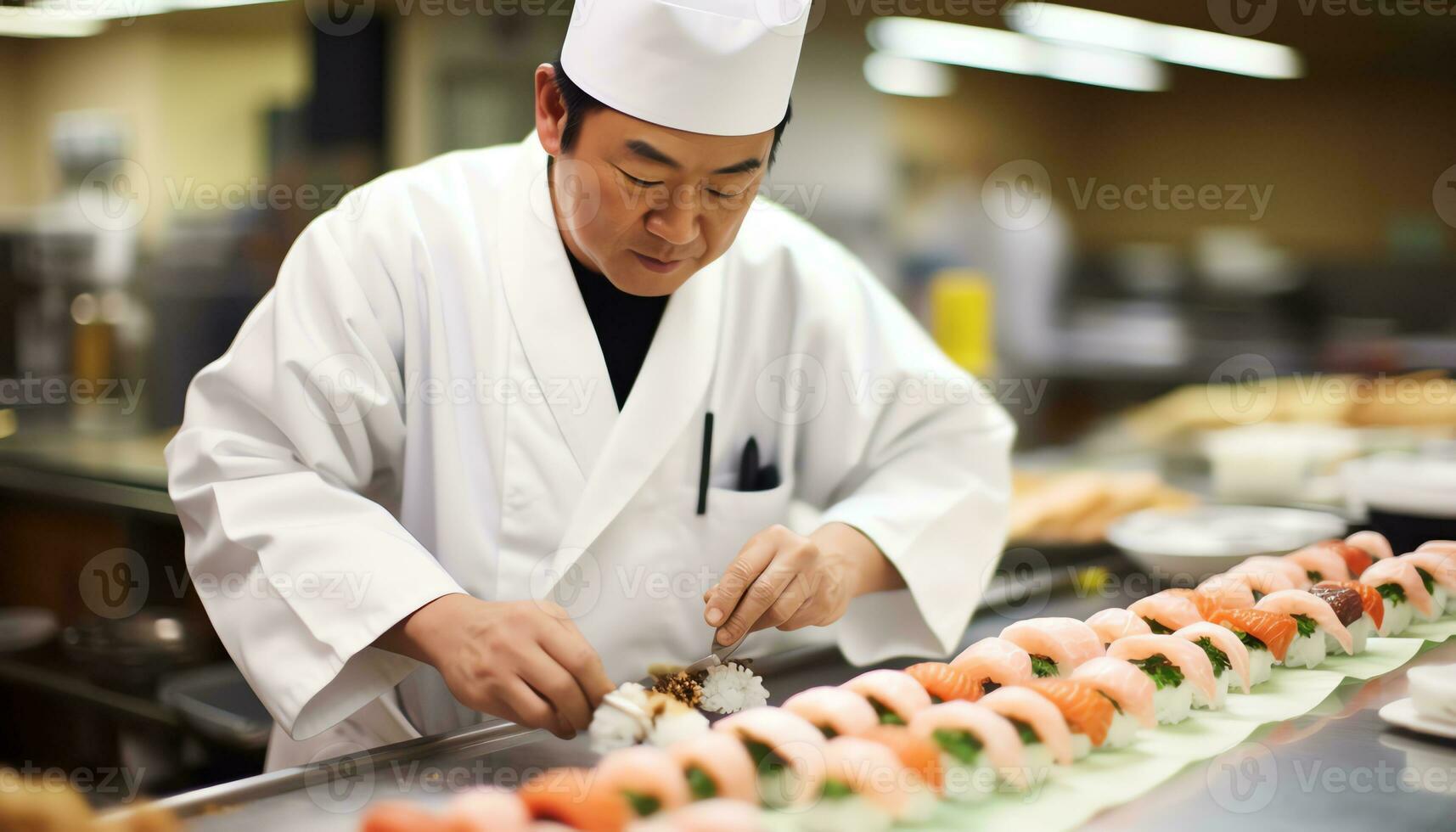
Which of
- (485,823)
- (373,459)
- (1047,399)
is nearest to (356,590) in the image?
(373,459)

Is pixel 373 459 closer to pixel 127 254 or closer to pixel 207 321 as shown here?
pixel 207 321

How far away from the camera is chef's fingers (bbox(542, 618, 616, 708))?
109 centimetres

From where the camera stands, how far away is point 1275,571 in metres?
1.56

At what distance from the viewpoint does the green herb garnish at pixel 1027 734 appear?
1088 mm

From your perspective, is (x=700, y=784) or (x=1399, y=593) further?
(x=1399, y=593)

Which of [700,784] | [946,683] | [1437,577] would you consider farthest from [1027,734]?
[1437,577]

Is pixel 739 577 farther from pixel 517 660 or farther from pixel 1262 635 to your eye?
pixel 1262 635

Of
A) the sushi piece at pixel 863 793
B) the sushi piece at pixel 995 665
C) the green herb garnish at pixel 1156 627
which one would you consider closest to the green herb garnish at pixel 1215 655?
the green herb garnish at pixel 1156 627

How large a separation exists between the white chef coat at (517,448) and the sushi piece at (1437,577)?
1.85 feet

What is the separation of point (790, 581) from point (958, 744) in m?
0.34

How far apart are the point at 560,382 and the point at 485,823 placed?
731mm

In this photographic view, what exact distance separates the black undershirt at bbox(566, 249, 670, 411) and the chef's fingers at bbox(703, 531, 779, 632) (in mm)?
354

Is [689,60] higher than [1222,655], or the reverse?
[689,60]

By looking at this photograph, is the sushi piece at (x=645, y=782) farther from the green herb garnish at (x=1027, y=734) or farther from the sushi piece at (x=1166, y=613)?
the sushi piece at (x=1166, y=613)
